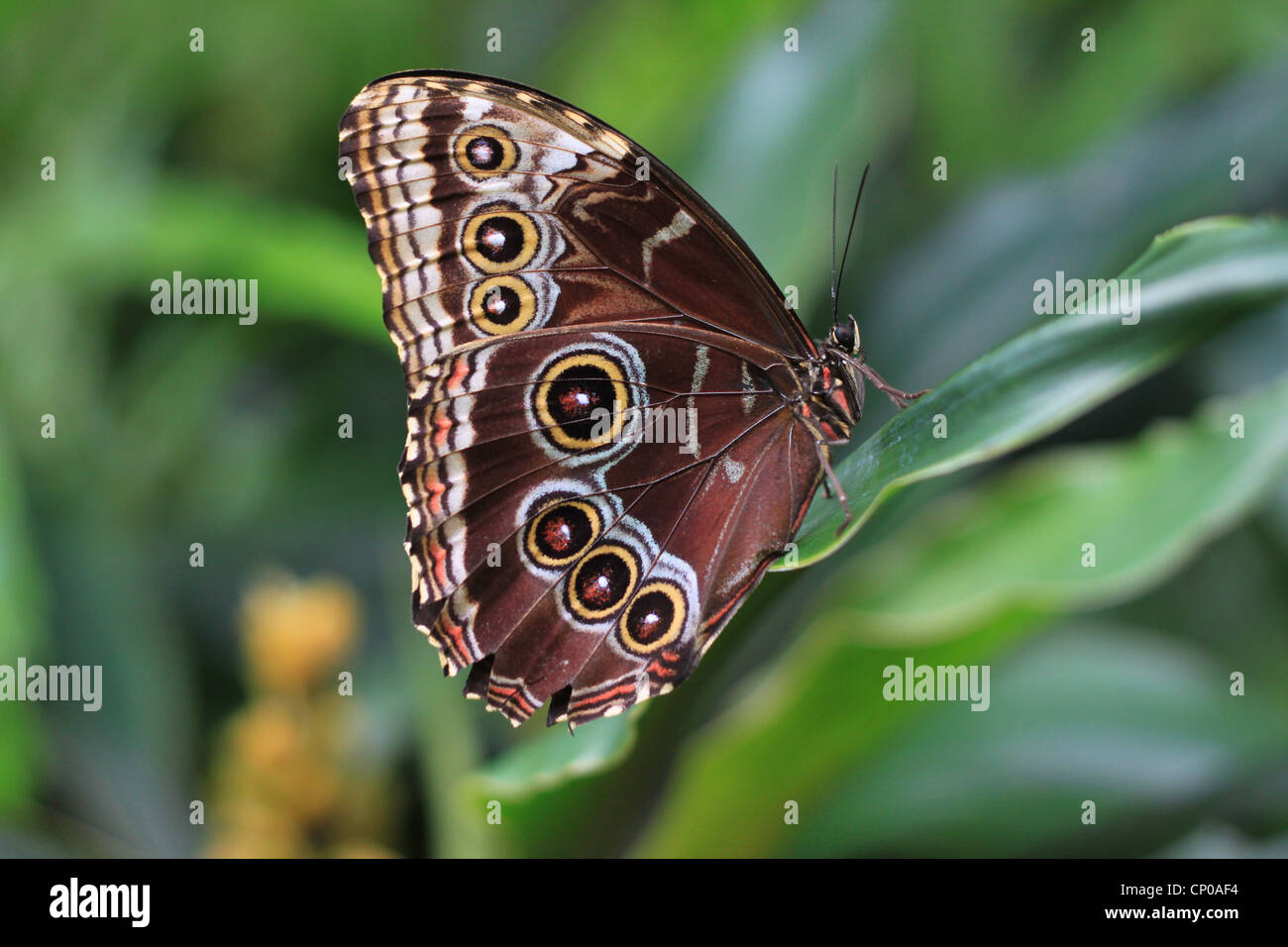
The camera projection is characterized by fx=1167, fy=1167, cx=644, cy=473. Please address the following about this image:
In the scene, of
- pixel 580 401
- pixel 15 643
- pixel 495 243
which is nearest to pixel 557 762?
pixel 580 401

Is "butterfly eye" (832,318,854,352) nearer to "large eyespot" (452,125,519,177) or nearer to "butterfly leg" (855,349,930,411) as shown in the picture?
"butterfly leg" (855,349,930,411)

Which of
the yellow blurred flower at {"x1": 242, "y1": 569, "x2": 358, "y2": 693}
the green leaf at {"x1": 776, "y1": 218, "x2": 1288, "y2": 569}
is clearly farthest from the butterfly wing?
the yellow blurred flower at {"x1": 242, "y1": 569, "x2": 358, "y2": 693}

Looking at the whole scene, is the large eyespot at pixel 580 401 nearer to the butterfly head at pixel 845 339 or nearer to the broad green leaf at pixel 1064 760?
the butterfly head at pixel 845 339

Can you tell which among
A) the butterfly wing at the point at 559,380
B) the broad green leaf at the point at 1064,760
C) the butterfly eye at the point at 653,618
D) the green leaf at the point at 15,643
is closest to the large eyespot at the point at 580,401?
the butterfly wing at the point at 559,380

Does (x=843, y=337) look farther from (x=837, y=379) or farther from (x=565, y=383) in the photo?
(x=565, y=383)

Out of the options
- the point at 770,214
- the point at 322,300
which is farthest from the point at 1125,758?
the point at 322,300

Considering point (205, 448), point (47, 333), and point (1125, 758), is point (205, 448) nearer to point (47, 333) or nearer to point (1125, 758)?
point (47, 333)
